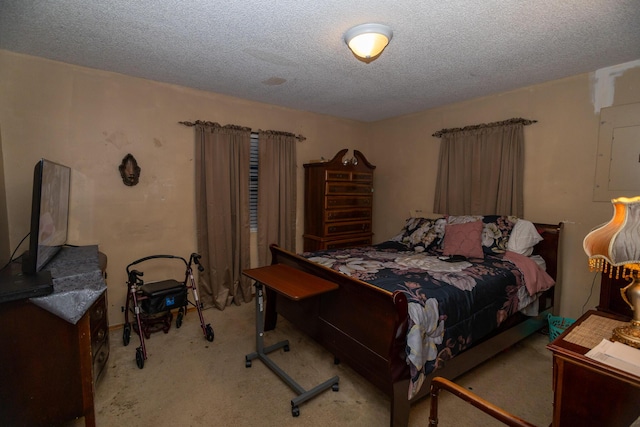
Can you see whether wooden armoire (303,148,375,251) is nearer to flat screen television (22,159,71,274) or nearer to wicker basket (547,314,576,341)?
wicker basket (547,314,576,341)

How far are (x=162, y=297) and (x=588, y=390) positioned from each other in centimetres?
285

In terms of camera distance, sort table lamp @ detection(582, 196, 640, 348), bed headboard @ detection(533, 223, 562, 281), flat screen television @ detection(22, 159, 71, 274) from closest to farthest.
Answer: table lamp @ detection(582, 196, 640, 348) < flat screen television @ detection(22, 159, 71, 274) < bed headboard @ detection(533, 223, 562, 281)

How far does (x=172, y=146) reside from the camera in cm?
321

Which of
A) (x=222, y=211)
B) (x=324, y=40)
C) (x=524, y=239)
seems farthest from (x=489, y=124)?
(x=222, y=211)

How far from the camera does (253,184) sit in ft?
12.5

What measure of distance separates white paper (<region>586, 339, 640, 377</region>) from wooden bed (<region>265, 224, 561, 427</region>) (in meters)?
0.76

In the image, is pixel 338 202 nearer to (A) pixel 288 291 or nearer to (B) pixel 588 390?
(A) pixel 288 291

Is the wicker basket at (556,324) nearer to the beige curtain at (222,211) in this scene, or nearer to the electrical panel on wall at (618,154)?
the electrical panel on wall at (618,154)

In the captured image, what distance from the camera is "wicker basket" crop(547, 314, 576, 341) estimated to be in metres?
2.72

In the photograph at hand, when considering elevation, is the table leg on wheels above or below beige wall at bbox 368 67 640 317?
below

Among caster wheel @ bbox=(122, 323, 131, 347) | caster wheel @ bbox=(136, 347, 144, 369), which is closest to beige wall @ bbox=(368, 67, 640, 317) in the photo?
caster wheel @ bbox=(136, 347, 144, 369)

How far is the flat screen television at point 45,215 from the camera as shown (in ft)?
4.98

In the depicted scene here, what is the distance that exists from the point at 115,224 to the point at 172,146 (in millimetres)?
966

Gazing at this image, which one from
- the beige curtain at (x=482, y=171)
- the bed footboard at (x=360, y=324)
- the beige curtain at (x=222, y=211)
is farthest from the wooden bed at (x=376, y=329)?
the beige curtain at (x=222, y=211)
